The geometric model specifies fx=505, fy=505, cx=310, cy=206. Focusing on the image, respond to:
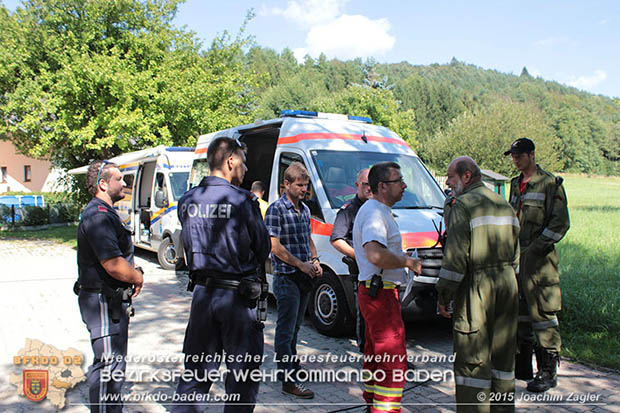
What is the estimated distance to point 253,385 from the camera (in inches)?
125

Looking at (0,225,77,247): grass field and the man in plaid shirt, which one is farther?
(0,225,77,247): grass field

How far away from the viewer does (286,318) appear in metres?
4.60

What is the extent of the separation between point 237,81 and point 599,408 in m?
15.8

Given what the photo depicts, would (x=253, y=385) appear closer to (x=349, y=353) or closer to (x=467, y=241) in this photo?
(x=467, y=241)

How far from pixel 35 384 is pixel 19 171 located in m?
37.3

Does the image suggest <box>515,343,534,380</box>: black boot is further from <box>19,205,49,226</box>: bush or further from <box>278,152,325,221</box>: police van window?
<box>19,205,49,226</box>: bush

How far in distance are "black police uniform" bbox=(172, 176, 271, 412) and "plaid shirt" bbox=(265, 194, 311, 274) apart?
148 centimetres

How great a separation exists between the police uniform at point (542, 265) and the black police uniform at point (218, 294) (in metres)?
2.91

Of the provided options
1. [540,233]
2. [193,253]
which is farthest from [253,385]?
[540,233]

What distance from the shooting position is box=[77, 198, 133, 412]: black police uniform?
342 cm

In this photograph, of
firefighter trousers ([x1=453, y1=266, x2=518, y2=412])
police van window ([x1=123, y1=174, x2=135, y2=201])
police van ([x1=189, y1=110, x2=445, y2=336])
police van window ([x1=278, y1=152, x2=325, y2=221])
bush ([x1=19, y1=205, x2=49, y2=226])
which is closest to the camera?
firefighter trousers ([x1=453, y1=266, x2=518, y2=412])

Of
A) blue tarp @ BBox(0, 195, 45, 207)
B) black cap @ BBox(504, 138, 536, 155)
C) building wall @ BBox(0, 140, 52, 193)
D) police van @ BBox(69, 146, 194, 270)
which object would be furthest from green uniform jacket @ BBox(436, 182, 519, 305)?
building wall @ BBox(0, 140, 52, 193)

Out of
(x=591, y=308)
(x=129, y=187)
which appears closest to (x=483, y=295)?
(x=591, y=308)

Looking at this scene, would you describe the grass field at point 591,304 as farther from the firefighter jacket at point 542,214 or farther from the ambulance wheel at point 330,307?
the ambulance wheel at point 330,307
